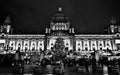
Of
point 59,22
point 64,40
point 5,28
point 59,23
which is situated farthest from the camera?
point 59,22

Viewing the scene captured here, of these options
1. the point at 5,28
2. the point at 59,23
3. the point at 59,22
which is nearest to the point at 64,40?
the point at 59,23

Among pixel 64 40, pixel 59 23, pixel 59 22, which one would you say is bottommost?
pixel 64 40

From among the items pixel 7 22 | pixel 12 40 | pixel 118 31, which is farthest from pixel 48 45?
pixel 118 31

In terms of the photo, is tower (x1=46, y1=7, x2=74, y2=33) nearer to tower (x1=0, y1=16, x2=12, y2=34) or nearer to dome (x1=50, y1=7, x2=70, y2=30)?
dome (x1=50, y1=7, x2=70, y2=30)

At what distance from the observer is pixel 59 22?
112m

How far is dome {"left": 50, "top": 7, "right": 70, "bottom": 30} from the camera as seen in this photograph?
362 feet

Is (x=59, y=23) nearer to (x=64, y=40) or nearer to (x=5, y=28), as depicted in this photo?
(x=64, y=40)

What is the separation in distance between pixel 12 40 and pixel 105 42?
212ft

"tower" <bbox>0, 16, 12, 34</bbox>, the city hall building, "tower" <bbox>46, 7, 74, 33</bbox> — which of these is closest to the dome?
"tower" <bbox>46, 7, 74, 33</bbox>

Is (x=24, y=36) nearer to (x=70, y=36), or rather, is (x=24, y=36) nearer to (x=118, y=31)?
(x=70, y=36)

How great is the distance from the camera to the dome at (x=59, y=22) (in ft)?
362

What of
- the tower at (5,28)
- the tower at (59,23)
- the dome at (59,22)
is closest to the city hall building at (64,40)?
the tower at (5,28)

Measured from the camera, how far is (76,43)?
97750 mm

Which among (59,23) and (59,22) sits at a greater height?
(59,22)
